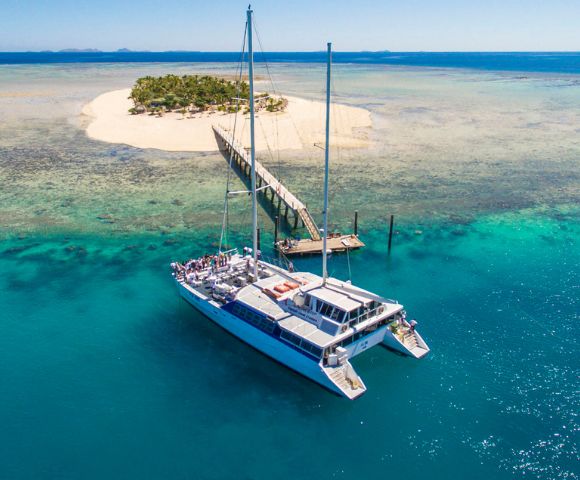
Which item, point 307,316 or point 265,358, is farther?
point 265,358

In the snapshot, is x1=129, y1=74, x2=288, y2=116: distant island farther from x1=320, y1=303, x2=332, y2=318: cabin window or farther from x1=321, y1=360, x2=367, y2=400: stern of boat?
x1=321, y1=360, x2=367, y2=400: stern of boat

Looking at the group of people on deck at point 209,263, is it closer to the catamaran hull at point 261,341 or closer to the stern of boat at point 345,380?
the catamaran hull at point 261,341

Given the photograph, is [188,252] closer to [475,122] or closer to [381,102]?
[475,122]

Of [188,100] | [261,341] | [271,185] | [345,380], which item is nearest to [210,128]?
[188,100]

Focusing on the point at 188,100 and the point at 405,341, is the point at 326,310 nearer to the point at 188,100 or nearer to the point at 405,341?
the point at 405,341

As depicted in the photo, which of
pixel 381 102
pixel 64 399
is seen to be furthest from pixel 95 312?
pixel 381 102

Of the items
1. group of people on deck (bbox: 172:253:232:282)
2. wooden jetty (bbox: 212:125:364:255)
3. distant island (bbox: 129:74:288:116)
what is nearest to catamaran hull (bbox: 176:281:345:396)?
group of people on deck (bbox: 172:253:232:282)
